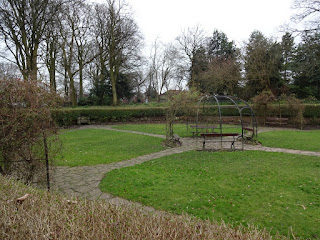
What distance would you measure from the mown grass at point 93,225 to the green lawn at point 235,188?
6.16ft

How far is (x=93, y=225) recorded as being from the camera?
175 cm

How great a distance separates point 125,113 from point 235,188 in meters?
17.6

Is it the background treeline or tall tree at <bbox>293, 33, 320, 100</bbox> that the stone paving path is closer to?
the background treeline

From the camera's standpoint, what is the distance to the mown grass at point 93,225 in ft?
5.30

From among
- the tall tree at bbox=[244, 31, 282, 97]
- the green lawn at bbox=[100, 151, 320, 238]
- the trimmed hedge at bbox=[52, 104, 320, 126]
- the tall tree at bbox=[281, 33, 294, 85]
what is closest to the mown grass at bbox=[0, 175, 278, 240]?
the green lawn at bbox=[100, 151, 320, 238]

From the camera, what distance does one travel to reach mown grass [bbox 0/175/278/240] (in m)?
1.62

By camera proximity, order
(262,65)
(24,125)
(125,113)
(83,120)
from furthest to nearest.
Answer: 1. (262,65)
2. (125,113)
3. (83,120)
4. (24,125)

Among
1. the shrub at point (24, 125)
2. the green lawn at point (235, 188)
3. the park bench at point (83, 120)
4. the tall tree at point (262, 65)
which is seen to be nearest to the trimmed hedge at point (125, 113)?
the park bench at point (83, 120)

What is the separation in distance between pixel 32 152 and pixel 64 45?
2191cm

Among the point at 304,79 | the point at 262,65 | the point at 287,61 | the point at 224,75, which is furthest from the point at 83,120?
the point at 287,61

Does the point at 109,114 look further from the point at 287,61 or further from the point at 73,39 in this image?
the point at 287,61

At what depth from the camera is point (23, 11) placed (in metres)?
16.1

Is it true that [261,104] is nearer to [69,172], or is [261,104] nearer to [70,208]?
[69,172]

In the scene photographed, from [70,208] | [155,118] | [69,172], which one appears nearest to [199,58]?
[155,118]
